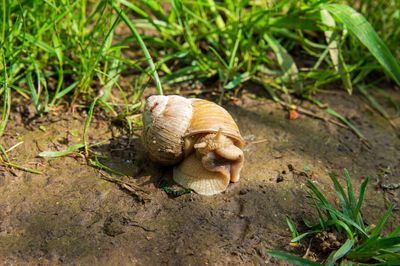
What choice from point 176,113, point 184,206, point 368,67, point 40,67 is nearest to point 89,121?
point 40,67

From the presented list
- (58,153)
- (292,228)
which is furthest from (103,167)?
(292,228)

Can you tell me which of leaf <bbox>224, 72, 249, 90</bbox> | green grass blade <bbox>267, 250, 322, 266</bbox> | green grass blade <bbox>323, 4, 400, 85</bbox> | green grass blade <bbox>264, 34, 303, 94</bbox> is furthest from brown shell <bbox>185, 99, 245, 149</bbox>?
green grass blade <bbox>323, 4, 400, 85</bbox>

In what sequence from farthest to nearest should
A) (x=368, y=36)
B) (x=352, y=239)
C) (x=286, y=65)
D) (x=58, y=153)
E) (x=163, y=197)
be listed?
(x=286, y=65) → (x=368, y=36) → (x=58, y=153) → (x=163, y=197) → (x=352, y=239)

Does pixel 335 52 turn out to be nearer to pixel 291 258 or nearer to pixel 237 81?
pixel 237 81

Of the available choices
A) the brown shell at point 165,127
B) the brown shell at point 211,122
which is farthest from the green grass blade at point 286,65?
the brown shell at point 165,127

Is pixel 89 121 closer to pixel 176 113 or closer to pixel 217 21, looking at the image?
pixel 176 113

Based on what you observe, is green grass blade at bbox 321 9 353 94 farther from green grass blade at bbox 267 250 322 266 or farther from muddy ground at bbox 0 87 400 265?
green grass blade at bbox 267 250 322 266

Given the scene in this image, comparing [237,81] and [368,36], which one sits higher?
[368,36]
